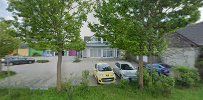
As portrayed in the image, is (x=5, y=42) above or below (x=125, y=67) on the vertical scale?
above

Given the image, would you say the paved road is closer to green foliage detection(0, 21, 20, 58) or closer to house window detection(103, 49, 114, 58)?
green foliage detection(0, 21, 20, 58)

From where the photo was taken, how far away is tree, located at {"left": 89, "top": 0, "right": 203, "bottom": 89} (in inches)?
612

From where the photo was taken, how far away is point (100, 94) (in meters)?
15.5

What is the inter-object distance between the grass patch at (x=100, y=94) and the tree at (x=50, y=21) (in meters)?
2.88

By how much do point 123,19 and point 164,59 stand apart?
20068mm

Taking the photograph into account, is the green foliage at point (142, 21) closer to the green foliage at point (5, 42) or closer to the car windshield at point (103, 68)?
the car windshield at point (103, 68)

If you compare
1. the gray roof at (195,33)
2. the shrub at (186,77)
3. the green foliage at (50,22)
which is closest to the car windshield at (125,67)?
the shrub at (186,77)

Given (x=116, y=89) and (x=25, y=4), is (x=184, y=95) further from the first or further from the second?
(x=25, y=4)

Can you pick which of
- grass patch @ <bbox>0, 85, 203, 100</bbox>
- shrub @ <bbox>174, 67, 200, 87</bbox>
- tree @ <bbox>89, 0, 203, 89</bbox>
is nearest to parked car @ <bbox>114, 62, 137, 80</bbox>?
shrub @ <bbox>174, 67, 200, 87</bbox>

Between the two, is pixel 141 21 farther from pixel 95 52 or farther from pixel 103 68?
pixel 95 52

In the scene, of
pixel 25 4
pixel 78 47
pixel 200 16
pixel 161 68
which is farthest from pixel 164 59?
pixel 25 4

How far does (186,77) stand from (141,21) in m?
5.63

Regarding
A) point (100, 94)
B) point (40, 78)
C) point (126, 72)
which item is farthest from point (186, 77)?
point (40, 78)

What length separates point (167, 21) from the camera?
15984mm
